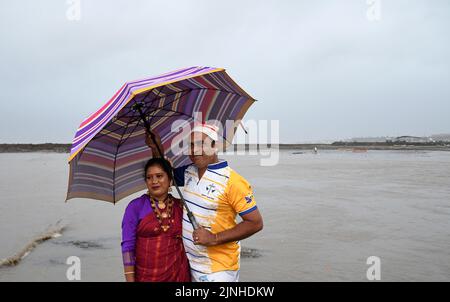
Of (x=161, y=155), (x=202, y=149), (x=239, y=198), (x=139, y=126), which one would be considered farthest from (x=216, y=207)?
(x=139, y=126)

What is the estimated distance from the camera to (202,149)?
2814mm

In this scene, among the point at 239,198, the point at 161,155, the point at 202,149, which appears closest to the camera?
the point at 239,198

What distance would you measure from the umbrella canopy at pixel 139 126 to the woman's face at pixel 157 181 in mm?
510

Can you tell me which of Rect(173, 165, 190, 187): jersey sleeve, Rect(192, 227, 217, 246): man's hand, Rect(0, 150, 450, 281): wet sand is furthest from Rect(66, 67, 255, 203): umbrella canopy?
Rect(0, 150, 450, 281): wet sand

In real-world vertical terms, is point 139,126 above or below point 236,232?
above

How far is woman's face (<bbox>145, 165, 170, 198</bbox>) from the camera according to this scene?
2.96 metres

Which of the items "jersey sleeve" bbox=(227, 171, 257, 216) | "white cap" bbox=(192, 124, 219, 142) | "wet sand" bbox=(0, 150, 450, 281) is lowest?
"wet sand" bbox=(0, 150, 450, 281)

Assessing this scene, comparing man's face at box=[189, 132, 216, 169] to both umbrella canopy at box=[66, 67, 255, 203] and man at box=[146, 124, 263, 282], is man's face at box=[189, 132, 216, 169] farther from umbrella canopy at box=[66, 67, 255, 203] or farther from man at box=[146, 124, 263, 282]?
umbrella canopy at box=[66, 67, 255, 203]

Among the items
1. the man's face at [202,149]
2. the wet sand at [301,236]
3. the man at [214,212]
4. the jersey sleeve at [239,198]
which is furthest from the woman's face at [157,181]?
the wet sand at [301,236]

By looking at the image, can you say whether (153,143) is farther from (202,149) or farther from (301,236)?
(301,236)

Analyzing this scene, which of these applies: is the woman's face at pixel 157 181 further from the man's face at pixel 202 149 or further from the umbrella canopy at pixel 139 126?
the umbrella canopy at pixel 139 126

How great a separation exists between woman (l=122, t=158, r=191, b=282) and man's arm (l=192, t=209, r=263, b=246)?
262 mm

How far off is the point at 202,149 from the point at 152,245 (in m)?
0.75

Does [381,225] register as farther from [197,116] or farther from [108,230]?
[197,116]
